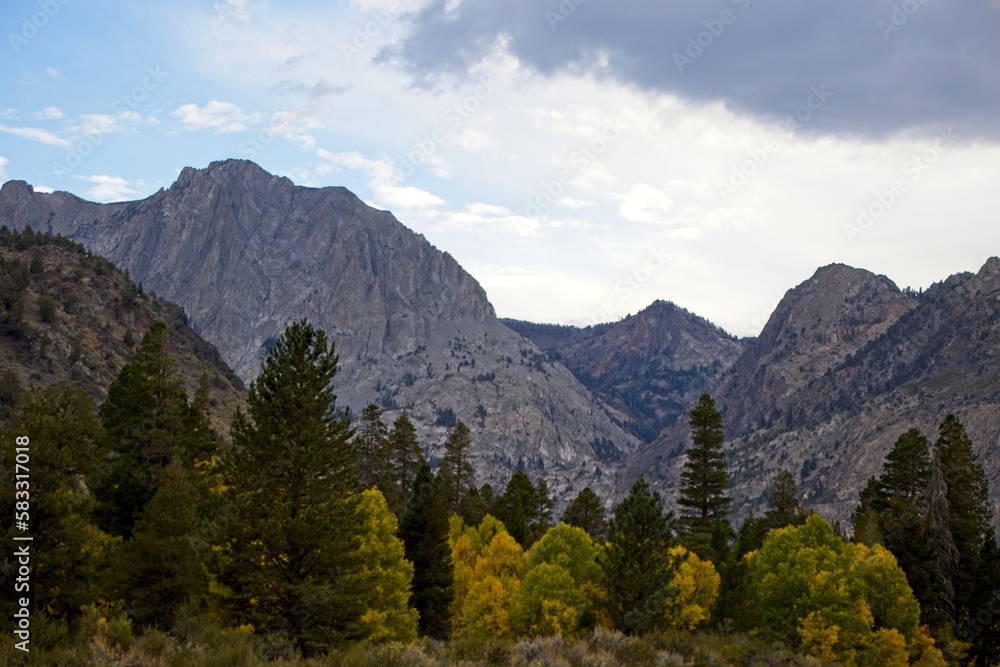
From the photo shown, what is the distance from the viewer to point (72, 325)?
4141 inches

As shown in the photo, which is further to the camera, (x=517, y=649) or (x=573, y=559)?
(x=573, y=559)

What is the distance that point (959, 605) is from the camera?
3869cm

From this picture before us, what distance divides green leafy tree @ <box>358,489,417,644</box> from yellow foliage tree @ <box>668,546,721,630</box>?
12909 millimetres

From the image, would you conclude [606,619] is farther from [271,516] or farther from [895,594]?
[271,516]

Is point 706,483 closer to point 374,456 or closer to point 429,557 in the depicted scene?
point 429,557

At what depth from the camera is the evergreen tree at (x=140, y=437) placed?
29.6m

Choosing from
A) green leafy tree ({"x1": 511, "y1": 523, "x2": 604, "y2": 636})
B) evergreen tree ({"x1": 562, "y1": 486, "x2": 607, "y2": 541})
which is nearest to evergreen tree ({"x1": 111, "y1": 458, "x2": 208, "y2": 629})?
green leafy tree ({"x1": 511, "y1": 523, "x2": 604, "y2": 636})

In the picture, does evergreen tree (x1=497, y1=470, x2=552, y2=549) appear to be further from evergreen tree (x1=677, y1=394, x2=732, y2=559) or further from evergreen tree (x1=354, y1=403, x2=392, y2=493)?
evergreen tree (x1=677, y1=394, x2=732, y2=559)

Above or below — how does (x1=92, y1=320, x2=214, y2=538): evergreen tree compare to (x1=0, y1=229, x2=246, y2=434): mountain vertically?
below

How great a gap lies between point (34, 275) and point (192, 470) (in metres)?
106

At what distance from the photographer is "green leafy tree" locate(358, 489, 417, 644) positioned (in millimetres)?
28047

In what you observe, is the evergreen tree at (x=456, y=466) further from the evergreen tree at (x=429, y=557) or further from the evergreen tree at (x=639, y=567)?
the evergreen tree at (x=639, y=567)

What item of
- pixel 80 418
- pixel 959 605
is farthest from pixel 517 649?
pixel 959 605

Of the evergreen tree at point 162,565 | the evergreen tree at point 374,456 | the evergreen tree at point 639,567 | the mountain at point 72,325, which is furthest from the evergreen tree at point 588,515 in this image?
the evergreen tree at point 162,565
